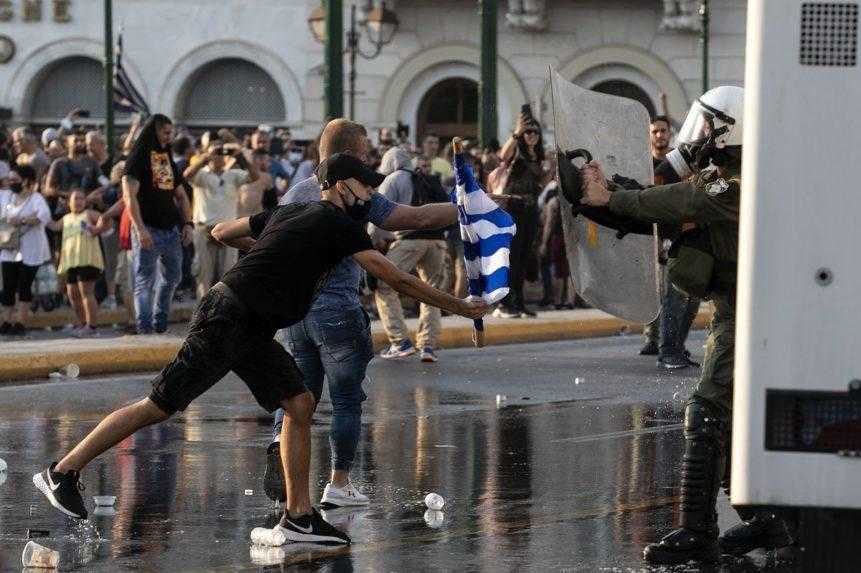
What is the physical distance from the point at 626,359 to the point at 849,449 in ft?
35.0

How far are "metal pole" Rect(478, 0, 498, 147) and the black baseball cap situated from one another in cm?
1504

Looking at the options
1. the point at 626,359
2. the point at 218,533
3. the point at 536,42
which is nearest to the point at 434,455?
the point at 218,533

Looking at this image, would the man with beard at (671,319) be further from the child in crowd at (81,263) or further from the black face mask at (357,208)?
the black face mask at (357,208)

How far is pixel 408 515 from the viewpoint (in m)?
8.80

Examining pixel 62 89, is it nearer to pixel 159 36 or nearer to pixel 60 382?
pixel 159 36

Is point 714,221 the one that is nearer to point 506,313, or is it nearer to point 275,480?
point 275,480

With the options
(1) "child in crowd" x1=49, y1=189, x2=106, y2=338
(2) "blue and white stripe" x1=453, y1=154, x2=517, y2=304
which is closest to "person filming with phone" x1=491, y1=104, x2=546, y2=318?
(1) "child in crowd" x1=49, y1=189, x2=106, y2=338

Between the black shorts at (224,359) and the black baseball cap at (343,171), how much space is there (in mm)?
606

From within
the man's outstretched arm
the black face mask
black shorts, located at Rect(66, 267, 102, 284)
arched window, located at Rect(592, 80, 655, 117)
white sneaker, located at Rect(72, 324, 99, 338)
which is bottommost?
white sneaker, located at Rect(72, 324, 99, 338)

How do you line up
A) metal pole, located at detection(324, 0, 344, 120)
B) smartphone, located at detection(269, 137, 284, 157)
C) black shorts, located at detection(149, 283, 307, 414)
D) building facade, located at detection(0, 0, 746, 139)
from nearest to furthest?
black shorts, located at detection(149, 283, 307, 414)
metal pole, located at detection(324, 0, 344, 120)
smartphone, located at detection(269, 137, 284, 157)
building facade, located at detection(0, 0, 746, 139)

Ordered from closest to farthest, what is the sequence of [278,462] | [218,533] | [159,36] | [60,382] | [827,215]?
[827,215]
[218,533]
[278,462]
[60,382]
[159,36]

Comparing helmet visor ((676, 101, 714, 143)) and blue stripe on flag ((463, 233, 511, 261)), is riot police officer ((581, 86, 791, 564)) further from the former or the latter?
blue stripe on flag ((463, 233, 511, 261))

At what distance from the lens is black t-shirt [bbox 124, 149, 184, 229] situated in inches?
630

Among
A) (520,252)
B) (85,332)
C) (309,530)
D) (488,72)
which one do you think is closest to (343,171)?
(309,530)
